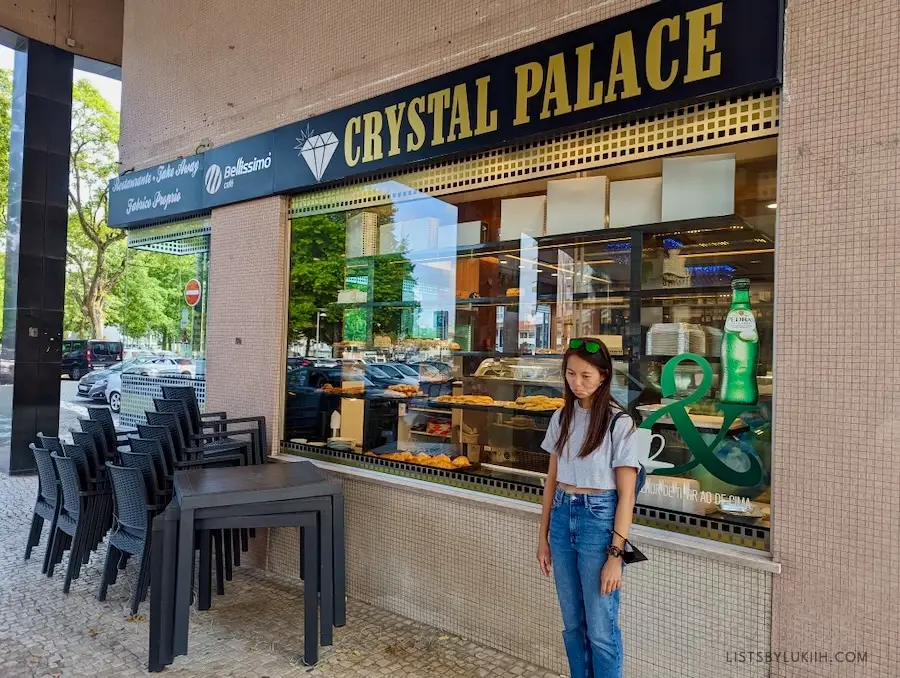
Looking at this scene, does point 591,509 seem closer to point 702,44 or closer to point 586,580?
point 586,580

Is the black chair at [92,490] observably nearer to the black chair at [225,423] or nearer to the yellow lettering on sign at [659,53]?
the black chair at [225,423]

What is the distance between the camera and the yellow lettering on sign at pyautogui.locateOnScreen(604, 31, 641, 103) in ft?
10.8

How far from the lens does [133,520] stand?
13.3 feet

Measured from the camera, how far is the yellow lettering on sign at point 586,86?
3434 millimetres

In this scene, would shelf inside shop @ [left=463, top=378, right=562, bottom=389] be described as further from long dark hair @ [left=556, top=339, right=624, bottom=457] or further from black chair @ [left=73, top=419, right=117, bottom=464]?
black chair @ [left=73, top=419, right=117, bottom=464]

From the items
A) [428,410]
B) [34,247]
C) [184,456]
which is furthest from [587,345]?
[34,247]

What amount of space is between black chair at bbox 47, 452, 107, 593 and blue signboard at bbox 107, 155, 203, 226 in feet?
8.61

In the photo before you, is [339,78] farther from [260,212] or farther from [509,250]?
[509,250]

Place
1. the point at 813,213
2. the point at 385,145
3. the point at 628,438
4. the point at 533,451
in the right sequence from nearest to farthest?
1. the point at 628,438
2. the point at 813,213
3. the point at 533,451
4. the point at 385,145

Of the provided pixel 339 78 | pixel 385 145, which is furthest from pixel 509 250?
pixel 339 78

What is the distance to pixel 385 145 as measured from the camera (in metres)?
4.50

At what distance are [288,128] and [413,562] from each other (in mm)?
3492

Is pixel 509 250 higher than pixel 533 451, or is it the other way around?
pixel 509 250

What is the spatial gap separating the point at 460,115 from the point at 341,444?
105 inches
